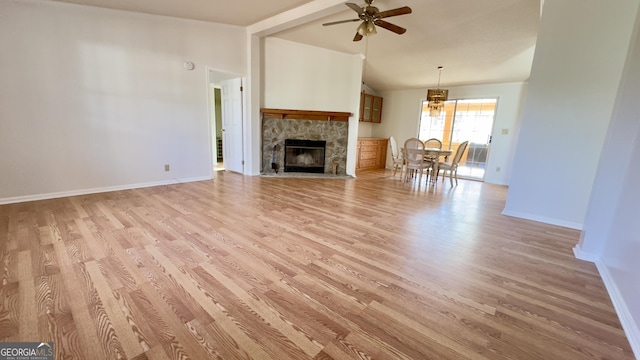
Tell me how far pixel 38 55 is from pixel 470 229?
19.2ft

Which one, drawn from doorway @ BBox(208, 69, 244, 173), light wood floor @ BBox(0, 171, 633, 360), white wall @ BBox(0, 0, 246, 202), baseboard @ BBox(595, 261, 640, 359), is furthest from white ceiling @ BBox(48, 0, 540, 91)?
baseboard @ BBox(595, 261, 640, 359)

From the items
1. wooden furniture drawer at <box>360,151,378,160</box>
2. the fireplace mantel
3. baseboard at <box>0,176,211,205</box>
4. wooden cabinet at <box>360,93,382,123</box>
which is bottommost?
baseboard at <box>0,176,211,205</box>

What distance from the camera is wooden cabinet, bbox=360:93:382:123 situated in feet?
23.9

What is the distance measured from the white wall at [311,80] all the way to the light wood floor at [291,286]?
131 inches

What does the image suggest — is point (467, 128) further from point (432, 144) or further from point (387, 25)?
point (387, 25)

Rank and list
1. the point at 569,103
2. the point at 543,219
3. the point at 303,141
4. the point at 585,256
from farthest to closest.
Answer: the point at 303,141, the point at 543,219, the point at 569,103, the point at 585,256

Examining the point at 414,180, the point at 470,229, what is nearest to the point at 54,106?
the point at 470,229

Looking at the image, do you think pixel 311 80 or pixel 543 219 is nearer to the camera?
pixel 543 219

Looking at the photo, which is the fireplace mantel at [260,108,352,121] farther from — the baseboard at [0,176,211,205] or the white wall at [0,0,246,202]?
the baseboard at [0,176,211,205]

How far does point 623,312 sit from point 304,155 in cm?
544

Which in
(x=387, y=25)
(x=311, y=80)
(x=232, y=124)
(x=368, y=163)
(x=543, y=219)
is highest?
(x=387, y=25)

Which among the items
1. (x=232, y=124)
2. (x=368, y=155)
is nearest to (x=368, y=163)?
(x=368, y=155)

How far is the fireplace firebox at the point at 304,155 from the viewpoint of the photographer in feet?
20.2

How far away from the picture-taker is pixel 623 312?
5.31 ft
